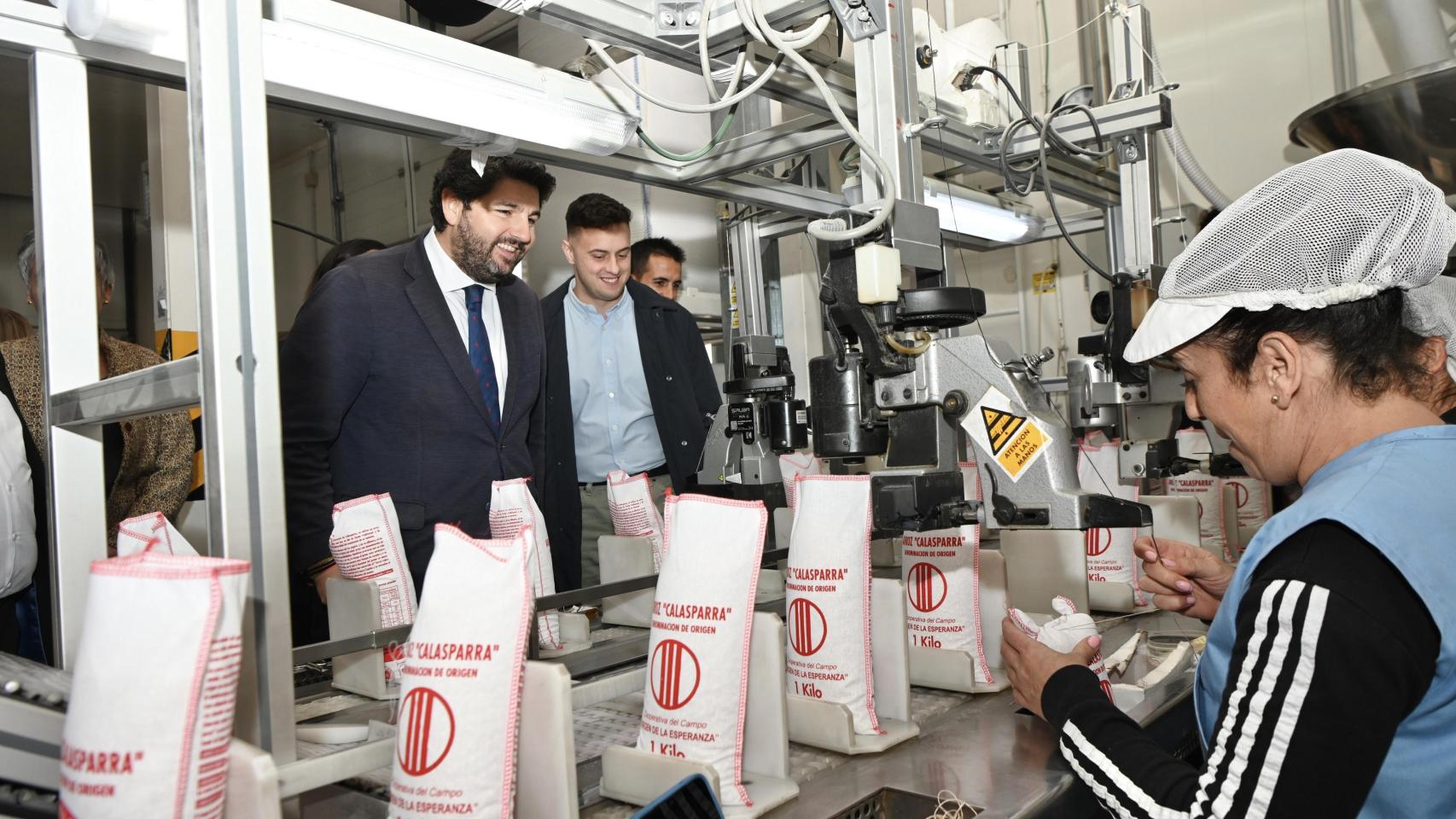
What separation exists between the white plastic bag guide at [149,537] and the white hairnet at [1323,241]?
46.6 inches

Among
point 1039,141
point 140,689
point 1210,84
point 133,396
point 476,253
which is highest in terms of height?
point 1210,84

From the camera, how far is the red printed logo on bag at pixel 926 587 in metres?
1.47

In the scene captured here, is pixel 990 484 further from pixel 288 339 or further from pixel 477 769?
pixel 288 339

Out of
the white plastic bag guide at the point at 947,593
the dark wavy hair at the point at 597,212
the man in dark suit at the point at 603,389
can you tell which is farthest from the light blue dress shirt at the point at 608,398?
the white plastic bag guide at the point at 947,593

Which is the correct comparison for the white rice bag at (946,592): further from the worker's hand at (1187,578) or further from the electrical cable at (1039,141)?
the electrical cable at (1039,141)

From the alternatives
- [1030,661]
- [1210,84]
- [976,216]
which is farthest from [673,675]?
[1210,84]

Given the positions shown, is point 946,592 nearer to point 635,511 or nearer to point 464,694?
point 635,511

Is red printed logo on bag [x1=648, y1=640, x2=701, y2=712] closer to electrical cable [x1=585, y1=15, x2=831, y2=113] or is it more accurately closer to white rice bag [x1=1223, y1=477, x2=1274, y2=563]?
electrical cable [x1=585, y1=15, x2=831, y2=113]

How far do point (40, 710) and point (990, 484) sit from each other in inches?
44.8

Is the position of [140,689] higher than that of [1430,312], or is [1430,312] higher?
[1430,312]

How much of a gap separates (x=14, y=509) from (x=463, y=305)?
1.03 meters

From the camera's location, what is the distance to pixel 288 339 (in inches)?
83.0

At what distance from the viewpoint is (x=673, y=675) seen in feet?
3.34

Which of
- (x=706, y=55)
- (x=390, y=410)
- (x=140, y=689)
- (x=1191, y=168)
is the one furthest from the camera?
(x=1191, y=168)
